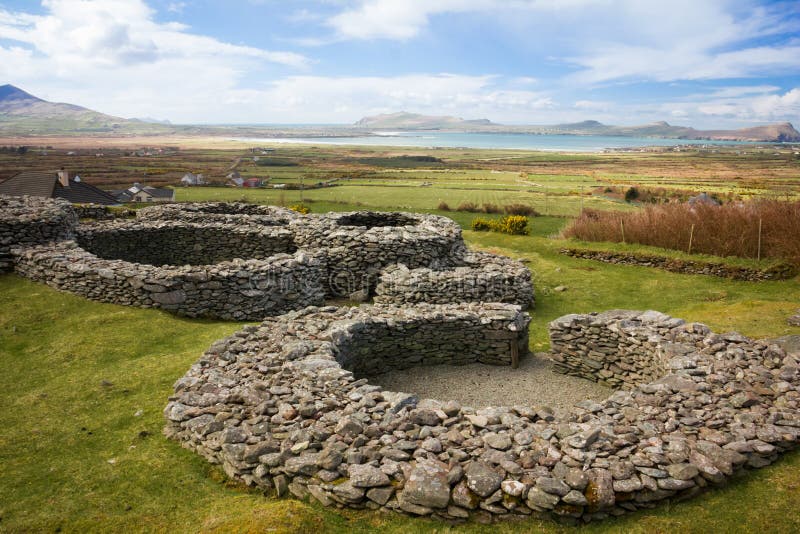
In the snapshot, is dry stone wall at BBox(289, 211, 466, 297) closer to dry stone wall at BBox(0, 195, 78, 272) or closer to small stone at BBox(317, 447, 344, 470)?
dry stone wall at BBox(0, 195, 78, 272)

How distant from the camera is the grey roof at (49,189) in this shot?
33.8 metres

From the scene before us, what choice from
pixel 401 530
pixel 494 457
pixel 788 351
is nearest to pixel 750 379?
pixel 788 351

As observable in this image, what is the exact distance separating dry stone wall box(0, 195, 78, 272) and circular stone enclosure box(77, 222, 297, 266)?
3.62 feet

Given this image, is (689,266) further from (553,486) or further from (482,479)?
(482,479)

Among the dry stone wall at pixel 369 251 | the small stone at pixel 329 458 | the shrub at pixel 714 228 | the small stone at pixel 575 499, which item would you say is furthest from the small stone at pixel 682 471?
the shrub at pixel 714 228

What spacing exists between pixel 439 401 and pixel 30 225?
16.2 metres

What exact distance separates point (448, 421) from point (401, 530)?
67.0 inches

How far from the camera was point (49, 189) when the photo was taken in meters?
→ 34.1

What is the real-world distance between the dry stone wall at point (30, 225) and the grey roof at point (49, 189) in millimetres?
17976

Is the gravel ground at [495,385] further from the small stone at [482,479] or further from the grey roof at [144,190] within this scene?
the grey roof at [144,190]

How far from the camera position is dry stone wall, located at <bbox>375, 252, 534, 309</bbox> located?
1502 centimetres

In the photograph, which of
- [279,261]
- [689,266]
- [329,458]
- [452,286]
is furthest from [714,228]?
[329,458]

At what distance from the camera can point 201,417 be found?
299 inches

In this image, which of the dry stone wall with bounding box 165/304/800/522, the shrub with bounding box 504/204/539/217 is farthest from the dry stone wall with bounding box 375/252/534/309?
the shrub with bounding box 504/204/539/217
